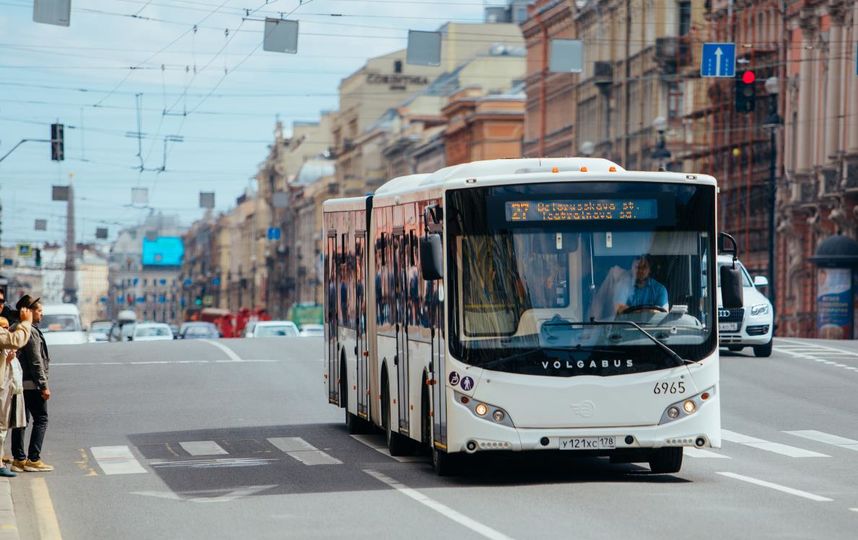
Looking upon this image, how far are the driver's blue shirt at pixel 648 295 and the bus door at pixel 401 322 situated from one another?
282 centimetres

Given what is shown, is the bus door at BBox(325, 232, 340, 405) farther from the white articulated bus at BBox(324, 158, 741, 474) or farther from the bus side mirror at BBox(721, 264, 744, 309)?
the bus side mirror at BBox(721, 264, 744, 309)

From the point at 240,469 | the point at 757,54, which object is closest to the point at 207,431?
the point at 240,469

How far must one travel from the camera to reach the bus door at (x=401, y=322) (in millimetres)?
18250

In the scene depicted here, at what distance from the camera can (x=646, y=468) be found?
18.0 meters

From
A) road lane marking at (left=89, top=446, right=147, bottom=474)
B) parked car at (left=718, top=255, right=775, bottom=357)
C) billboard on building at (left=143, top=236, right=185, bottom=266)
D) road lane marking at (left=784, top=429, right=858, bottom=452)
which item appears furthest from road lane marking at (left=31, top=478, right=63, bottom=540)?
billboard on building at (left=143, top=236, right=185, bottom=266)

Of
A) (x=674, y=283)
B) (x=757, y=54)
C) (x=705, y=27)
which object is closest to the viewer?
(x=674, y=283)

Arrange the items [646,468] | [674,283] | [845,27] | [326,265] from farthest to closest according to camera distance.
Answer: [845,27]
[326,265]
[646,468]
[674,283]

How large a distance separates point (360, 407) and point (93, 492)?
5.62m

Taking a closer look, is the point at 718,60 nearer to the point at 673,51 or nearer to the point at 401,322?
the point at 401,322

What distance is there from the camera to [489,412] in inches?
628

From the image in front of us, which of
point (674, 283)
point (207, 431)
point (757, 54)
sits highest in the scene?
point (757, 54)

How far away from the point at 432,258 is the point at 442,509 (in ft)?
7.73

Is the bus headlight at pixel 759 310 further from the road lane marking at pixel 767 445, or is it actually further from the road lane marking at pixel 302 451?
the road lane marking at pixel 302 451

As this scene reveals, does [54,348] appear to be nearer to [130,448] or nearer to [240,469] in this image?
[130,448]
